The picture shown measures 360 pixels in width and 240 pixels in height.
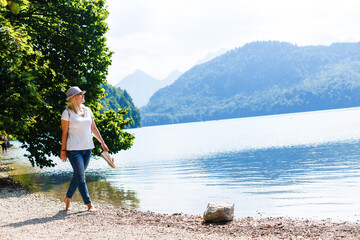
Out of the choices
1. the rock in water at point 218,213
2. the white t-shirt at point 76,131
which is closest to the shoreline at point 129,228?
the rock in water at point 218,213

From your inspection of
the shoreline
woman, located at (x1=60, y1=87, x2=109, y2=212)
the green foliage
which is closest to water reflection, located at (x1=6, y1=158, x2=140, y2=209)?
the green foliage

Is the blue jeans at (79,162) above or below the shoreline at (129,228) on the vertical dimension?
above

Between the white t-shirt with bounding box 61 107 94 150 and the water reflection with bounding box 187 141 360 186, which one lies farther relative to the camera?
the water reflection with bounding box 187 141 360 186

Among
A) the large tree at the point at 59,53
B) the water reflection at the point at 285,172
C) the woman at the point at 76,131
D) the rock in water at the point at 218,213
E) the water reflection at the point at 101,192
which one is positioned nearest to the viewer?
the woman at the point at 76,131

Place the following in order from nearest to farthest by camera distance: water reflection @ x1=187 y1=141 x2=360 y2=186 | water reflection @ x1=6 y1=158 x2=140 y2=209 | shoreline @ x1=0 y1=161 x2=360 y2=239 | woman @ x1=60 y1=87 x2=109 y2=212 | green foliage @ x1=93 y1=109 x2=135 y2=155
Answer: shoreline @ x1=0 y1=161 x2=360 y2=239
woman @ x1=60 y1=87 x2=109 y2=212
water reflection @ x1=6 y1=158 x2=140 y2=209
green foliage @ x1=93 y1=109 x2=135 y2=155
water reflection @ x1=187 y1=141 x2=360 y2=186

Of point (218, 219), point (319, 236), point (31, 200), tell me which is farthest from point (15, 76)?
point (319, 236)

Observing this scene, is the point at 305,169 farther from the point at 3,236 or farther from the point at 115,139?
the point at 3,236

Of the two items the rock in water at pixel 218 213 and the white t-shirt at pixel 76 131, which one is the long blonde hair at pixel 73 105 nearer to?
the white t-shirt at pixel 76 131

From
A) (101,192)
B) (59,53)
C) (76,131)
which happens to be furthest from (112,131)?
(76,131)

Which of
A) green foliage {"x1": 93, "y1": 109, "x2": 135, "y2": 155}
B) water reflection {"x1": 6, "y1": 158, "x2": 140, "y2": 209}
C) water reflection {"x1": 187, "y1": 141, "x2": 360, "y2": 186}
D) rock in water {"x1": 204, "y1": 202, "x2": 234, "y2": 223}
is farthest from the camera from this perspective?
water reflection {"x1": 187, "y1": 141, "x2": 360, "y2": 186}

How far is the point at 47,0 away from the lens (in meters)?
19.5

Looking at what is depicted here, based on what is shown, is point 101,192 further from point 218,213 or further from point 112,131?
point 218,213

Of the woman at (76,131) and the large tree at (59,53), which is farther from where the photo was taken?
the large tree at (59,53)

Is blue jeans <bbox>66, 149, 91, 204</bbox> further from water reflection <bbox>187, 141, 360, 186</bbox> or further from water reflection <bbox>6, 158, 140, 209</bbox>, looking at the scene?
water reflection <bbox>187, 141, 360, 186</bbox>
